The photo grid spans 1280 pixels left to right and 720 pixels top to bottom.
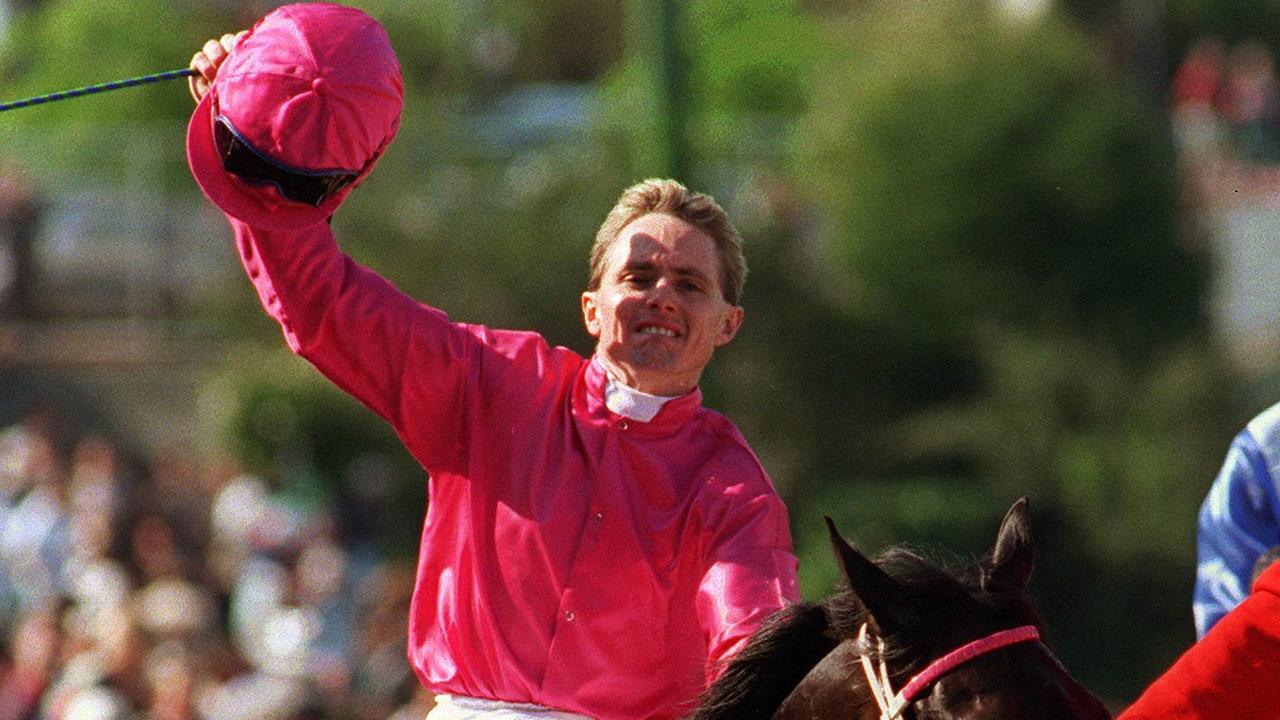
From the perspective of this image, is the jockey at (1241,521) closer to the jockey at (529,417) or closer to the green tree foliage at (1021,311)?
the jockey at (529,417)

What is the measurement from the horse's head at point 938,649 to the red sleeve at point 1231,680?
0.27m

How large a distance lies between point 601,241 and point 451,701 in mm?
946

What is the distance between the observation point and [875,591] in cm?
319

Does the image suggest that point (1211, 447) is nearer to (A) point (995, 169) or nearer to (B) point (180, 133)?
(A) point (995, 169)

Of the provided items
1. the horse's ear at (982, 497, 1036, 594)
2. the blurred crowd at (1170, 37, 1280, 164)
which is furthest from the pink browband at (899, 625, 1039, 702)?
the blurred crowd at (1170, 37, 1280, 164)

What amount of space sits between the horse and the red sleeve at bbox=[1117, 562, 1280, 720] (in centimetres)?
25

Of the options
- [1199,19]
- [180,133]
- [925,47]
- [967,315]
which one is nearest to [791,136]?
[925,47]

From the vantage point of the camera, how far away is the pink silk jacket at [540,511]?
13.0ft

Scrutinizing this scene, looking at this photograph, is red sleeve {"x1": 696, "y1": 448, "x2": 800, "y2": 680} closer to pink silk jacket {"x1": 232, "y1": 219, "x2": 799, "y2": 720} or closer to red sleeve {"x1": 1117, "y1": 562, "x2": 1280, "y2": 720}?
pink silk jacket {"x1": 232, "y1": 219, "x2": 799, "y2": 720}

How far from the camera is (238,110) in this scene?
380 cm

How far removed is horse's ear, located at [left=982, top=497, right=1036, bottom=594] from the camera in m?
3.28

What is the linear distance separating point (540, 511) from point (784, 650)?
732mm

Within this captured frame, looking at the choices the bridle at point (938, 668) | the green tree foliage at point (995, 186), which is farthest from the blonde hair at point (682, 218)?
the green tree foliage at point (995, 186)

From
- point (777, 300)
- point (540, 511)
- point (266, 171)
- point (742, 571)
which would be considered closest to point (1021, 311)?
point (777, 300)
